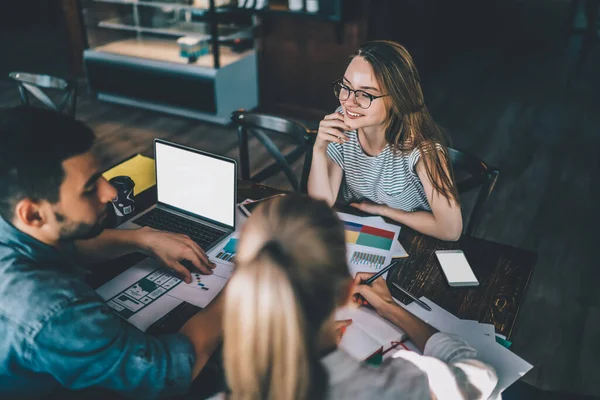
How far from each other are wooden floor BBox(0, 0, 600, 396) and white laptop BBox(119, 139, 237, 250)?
16.9 inches

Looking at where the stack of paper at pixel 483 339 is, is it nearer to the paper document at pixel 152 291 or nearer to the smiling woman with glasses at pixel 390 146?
the smiling woman with glasses at pixel 390 146

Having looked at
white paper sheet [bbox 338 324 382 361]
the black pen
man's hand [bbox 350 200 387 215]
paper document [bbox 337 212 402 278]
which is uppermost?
the black pen

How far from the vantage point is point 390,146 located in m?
1.87

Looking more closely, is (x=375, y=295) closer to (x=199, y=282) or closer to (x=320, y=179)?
(x=199, y=282)

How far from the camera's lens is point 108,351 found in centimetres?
104

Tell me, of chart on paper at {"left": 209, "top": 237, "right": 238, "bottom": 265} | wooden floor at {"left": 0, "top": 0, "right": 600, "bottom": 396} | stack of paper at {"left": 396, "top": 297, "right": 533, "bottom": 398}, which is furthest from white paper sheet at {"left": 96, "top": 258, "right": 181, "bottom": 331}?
stack of paper at {"left": 396, "top": 297, "right": 533, "bottom": 398}

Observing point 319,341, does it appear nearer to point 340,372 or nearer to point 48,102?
point 340,372

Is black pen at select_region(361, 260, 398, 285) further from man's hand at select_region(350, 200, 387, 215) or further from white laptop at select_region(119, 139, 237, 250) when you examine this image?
white laptop at select_region(119, 139, 237, 250)

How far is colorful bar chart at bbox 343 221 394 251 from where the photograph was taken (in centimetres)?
160

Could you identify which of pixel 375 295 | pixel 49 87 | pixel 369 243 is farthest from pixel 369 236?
pixel 49 87

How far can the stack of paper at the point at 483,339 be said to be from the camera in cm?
116

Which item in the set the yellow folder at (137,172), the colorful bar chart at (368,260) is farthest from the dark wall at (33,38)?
the colorful bar chart at (368,260)

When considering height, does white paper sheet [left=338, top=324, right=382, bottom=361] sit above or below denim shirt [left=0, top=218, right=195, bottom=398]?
below

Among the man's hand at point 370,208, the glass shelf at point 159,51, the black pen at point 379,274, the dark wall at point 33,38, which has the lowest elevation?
the dark wall at point 33,38
